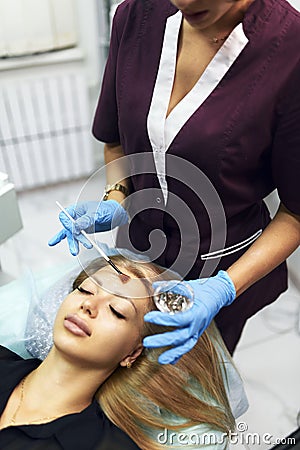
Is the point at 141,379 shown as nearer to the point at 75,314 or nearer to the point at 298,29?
the point at 75,314

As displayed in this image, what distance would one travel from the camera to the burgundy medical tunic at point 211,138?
899 mm

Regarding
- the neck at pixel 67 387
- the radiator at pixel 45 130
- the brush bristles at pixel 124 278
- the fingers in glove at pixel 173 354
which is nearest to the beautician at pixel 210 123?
the fingers in glove at pixel 173 354

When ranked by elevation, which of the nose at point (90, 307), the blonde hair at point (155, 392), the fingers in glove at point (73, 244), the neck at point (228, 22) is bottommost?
the blonde hair at point (155, 392)

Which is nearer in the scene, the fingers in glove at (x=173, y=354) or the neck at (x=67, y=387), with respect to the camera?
the fingers in glove at (x=173, y=354)

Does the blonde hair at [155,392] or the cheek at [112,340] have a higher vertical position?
the cheek at [112,340]

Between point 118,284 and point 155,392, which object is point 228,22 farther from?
point 155,392

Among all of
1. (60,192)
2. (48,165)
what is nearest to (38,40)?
(48,165)

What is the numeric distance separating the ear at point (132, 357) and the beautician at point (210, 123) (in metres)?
0.19

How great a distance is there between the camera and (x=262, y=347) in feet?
6.40

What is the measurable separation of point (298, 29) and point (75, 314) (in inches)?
29.2

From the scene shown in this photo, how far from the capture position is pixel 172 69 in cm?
99

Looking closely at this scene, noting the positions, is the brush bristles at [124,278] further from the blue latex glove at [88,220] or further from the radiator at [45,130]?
the radiator at [45,130]

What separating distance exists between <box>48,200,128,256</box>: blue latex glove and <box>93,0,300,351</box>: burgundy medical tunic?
5 cm

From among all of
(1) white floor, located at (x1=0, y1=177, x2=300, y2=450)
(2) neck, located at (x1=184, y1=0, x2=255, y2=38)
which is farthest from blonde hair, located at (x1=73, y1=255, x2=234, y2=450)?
(2) neck, located at (x1=184, y1=0, x2=255, y2=38)
